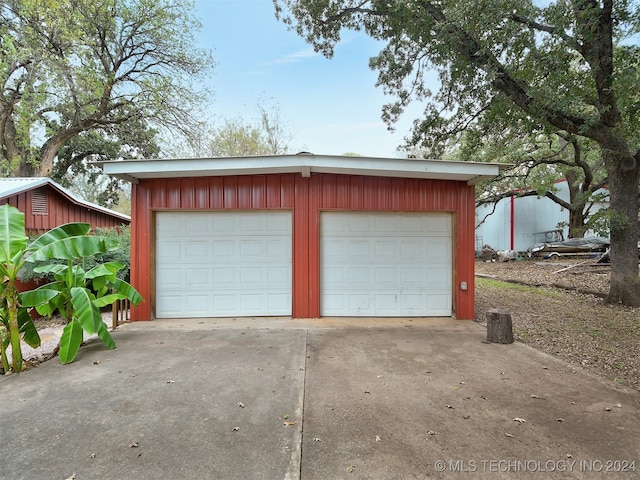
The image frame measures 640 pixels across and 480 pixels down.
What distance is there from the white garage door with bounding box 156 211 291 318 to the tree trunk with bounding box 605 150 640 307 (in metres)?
7.38

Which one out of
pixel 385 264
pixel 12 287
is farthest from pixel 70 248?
pixel 385 264

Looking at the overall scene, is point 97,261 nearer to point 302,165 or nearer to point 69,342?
point 69,342

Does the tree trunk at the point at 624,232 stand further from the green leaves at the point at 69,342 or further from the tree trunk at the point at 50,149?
the tree trunk at the point at 50,149

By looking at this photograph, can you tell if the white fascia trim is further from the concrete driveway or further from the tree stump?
the concrete driveway

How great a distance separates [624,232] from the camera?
6762mm

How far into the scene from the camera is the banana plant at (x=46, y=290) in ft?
11.3

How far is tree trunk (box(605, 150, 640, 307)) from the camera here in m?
6.62

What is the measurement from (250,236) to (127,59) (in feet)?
37.2

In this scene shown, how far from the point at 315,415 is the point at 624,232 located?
827 centimetres

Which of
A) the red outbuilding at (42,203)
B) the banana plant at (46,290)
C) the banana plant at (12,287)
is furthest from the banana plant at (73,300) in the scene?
the red outbuilding at (42,203)

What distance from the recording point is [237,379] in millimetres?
3248

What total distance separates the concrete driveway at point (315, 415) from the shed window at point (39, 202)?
7.98 meters

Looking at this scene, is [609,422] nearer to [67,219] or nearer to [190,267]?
[190,267]

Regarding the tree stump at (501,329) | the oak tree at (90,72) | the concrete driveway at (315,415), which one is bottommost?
the concrete driveway at (315,415)
